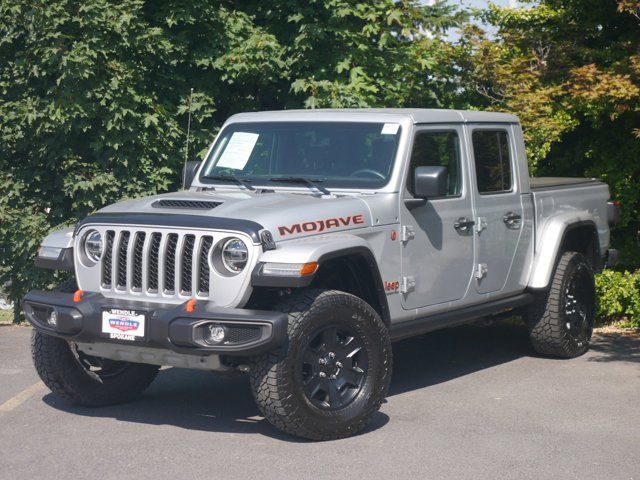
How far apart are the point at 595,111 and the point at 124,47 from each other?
4.76 meters

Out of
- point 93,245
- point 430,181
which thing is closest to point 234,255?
point 93,245

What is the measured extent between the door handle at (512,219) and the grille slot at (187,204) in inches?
102

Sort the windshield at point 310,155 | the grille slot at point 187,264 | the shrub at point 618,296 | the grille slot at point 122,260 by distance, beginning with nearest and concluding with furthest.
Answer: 1. the grille slot at point 187,264
2. the grille slot at point 122,260
3. the windshield at point 310,155
4. the shrub at point 618,296

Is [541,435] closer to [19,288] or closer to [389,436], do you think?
[389,436]

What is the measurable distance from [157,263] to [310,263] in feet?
3.23

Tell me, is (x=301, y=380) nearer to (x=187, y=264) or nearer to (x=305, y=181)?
(x=187, y=264)

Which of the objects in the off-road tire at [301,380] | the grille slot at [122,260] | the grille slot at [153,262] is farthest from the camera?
the grille slot at [122,260]

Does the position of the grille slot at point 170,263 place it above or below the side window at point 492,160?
below

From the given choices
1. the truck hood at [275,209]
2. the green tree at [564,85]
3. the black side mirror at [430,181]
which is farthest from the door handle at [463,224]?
the green tree at [564,85]

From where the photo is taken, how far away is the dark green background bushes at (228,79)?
11.2 m

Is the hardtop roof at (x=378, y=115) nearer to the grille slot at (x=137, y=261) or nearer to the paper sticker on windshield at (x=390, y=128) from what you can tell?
the paper sticker on windshield at (x=390, y=128)

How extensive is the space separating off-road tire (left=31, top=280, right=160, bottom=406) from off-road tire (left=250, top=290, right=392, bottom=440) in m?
1.48

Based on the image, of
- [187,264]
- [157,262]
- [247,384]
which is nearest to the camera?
[187,264]

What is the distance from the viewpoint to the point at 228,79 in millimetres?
11992
